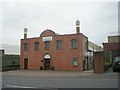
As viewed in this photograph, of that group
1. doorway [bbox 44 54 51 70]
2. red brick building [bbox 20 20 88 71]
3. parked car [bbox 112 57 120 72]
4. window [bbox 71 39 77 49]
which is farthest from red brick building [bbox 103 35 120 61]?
parked car [bbox 112 57 120 72]

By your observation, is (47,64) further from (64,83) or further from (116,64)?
(64,83)

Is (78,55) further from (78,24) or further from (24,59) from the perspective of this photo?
(24,59)

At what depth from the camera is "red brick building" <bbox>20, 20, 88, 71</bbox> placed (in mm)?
40219

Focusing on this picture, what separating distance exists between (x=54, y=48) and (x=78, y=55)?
5.47 meters

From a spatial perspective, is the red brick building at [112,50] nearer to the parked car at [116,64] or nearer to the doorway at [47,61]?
the doorway at [47,61]

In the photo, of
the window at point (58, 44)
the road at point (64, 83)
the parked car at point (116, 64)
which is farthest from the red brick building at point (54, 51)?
the road at point (64, 83)

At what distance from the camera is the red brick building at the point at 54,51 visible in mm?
40219

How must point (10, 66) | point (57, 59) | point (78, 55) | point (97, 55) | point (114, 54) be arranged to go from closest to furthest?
point (97, 55) < point (78, 55) < point (57, 59) < point (114, 54) < point (10, 66)

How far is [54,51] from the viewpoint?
42750 mm

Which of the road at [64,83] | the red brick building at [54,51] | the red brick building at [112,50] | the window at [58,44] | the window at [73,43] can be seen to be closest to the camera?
the road at [64,83]

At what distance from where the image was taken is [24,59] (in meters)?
47.5

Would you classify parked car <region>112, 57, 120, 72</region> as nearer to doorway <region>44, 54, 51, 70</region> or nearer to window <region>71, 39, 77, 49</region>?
window <region>71, 39, 77, 49</region>

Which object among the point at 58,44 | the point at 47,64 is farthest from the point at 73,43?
the point at 47,64

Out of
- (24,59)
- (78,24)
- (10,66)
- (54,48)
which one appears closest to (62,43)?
(54,48)
